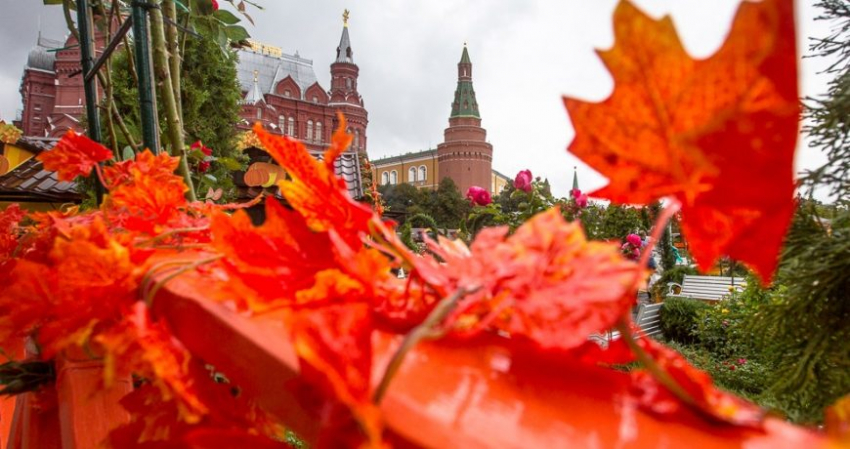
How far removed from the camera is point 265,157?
4.85m

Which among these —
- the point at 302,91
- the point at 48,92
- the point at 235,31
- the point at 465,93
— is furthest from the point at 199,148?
the point at 465,93

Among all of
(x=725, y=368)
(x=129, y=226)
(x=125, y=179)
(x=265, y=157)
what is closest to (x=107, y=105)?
(x=125, y=179)

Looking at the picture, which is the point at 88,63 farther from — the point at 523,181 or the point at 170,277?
the point at 523,181

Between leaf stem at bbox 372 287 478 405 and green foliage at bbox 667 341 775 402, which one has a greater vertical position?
leaf stem at bbox 372 287 478 405

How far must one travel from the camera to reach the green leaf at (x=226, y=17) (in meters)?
1.48

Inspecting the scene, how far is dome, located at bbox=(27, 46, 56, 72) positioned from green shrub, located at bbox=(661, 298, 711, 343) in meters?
24.9

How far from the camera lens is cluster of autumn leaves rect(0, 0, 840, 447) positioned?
0.15 meters

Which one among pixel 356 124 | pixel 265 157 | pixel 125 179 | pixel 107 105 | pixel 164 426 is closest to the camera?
pixel 164 426

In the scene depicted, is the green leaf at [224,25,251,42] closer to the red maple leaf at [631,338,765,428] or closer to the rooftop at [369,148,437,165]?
the red maple leaf at [631,338,765,428]

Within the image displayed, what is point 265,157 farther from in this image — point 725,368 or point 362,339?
point 362,339

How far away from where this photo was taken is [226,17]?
150cm

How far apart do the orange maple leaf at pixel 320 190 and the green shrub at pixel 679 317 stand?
6.38 metres

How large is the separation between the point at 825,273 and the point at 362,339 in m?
0.46

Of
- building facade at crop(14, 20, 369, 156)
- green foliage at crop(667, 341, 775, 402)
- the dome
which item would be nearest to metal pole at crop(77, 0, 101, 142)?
green foliage at crop(667, 341, 775, 402)
